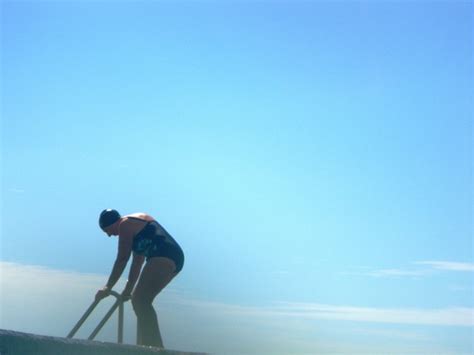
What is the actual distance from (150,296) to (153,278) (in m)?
0.18

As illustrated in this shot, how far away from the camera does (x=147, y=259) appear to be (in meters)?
8.77

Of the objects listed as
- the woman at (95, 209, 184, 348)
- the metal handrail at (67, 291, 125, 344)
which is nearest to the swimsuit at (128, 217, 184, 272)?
the woman at (95, 209, 184, 348)

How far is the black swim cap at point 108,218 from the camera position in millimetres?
8719

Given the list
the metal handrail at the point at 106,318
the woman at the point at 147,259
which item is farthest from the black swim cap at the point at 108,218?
the metal handrail at the point at 106,318

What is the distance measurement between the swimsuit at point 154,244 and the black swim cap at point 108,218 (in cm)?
20

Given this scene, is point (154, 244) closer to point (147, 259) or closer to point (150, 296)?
point (147, 259)

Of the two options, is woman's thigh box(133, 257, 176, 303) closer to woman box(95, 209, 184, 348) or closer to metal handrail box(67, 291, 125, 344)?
woman box(95, 209, 184, 348)

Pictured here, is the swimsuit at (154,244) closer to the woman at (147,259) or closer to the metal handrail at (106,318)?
the woman at (147,259)

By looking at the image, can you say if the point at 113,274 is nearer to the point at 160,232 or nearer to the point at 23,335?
the point at 160,232

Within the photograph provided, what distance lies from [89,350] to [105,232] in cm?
253

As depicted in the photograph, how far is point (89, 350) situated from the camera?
6.41 m

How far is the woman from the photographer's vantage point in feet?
28.0

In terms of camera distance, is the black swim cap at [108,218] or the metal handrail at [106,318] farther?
the black swim cap at [108,218]

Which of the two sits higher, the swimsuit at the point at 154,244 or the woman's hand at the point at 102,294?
the swimsuit at the point at 154,244
